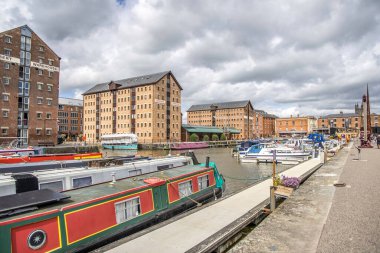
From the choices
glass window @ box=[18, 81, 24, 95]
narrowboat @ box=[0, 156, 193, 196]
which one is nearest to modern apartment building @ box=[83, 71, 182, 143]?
glass window @ box=[18, 81, 24, 95]

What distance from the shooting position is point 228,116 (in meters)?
133

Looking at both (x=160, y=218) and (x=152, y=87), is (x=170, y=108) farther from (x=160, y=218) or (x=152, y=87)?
(x=160, y=218)

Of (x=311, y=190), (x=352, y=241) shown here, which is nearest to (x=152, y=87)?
(x=311, y=190)

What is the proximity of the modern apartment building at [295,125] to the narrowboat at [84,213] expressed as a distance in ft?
506

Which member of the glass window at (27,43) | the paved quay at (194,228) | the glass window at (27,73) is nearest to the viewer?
the paved quay at (194,228)

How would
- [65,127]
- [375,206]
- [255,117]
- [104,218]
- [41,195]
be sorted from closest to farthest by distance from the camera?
[41,195], [104,218], [375,206], [65,127], [255,117]

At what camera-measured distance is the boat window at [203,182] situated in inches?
573

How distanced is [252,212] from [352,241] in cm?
396

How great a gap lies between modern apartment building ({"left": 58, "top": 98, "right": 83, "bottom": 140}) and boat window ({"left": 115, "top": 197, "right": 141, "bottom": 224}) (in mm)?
106467

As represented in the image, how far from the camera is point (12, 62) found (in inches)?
1966

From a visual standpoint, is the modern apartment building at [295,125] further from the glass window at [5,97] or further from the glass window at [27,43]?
the glass window at [5,97]

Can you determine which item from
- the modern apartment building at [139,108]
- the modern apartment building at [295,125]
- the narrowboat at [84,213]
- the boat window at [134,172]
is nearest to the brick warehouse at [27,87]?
the modern apartment building at [139,108]

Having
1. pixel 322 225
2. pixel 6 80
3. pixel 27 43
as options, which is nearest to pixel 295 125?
pixel 27 43

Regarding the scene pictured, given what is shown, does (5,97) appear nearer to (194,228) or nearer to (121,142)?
(121,142)
